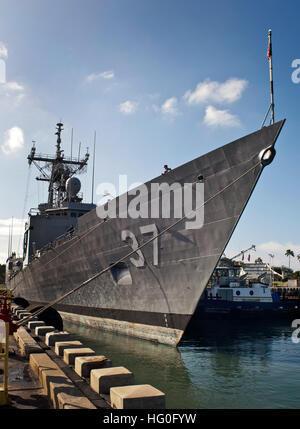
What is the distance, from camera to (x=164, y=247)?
12289mm

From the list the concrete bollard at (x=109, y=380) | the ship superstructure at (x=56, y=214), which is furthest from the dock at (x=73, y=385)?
A: the ship superstructure at (x=56, y=214)

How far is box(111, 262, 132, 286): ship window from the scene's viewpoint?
13.8 metres

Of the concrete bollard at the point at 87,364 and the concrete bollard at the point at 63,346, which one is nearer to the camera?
the concrete bollard at the point at 87,364

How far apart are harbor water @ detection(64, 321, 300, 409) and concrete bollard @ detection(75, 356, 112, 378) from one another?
192cm

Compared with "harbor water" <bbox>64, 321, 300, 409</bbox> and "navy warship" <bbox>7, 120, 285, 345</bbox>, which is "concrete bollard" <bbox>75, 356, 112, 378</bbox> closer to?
"harbor water" <bbox>64, 321, 300, 409</bbox>

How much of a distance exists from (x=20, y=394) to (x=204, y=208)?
7.73 m

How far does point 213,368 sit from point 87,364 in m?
5.55

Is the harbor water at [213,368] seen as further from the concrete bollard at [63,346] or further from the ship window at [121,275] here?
the ship window at [121,275]

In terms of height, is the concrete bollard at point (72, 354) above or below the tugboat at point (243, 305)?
above

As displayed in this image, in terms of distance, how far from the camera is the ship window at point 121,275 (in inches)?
544

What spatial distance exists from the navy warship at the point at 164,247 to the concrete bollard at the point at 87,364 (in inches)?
177

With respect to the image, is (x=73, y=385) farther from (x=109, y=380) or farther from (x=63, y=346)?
(x=63, y=346)

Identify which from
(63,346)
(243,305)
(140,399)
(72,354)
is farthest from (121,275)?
(243,305)
